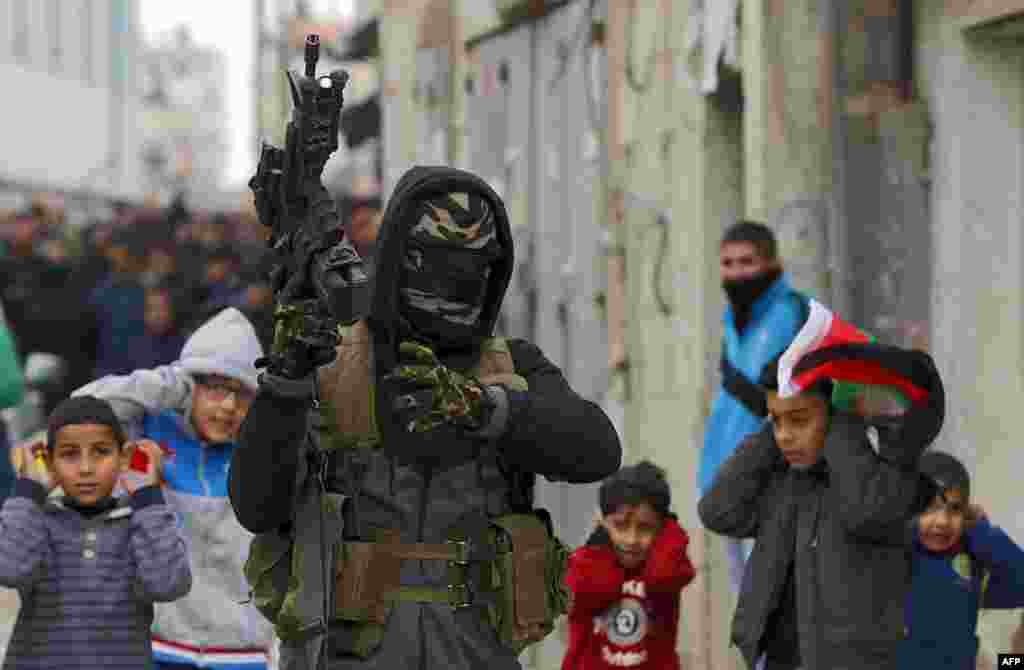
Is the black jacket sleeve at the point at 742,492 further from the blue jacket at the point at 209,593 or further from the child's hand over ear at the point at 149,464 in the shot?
the child's hand over ear at the point at 149,464

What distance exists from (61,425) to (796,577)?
6.48 ft

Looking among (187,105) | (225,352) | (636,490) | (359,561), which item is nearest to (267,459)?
(359,561)

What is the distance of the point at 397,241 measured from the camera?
4355mm

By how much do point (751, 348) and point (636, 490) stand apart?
1324mm

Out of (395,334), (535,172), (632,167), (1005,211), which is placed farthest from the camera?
(535,172)

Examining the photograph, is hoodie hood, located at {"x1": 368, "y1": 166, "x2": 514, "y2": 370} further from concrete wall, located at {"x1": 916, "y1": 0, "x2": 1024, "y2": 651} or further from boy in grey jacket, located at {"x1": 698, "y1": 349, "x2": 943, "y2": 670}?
concrete wall, located at {"x1": 916, "y1": 0, "x2": 1024, "y2": 651}

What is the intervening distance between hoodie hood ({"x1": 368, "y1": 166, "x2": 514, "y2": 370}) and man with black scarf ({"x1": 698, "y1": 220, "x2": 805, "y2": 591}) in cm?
314

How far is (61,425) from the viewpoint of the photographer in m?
6.16

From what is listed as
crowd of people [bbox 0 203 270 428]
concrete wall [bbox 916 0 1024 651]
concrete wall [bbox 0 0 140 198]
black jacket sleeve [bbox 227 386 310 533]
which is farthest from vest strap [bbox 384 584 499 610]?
concrete wall [bbox 0 0 140 198]

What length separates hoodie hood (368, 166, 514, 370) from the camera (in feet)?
14.3

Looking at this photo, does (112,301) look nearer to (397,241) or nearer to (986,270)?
(986,270)

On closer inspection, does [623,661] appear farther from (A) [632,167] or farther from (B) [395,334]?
(A) [632,167]

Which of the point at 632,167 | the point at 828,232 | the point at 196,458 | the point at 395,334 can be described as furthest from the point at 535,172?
the point at 395,334

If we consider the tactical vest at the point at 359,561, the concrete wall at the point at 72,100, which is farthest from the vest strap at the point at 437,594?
the concrete wall at the point at 72,100
